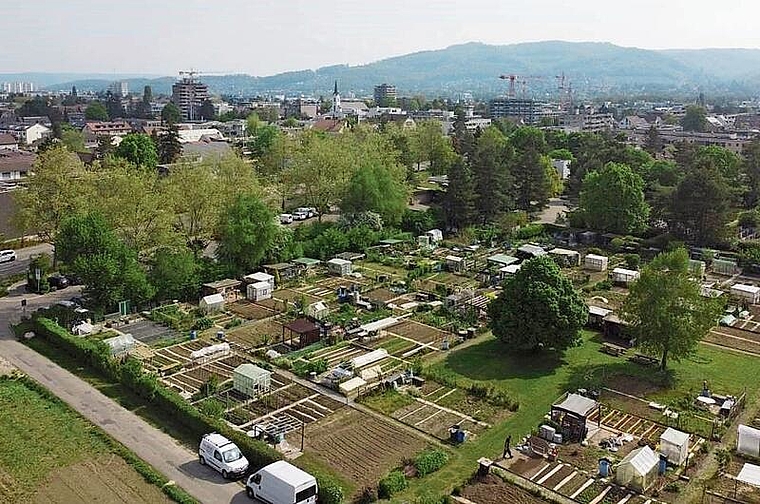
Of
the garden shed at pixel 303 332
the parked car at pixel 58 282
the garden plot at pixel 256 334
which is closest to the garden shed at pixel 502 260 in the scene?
the garden shed at pixel 303 332

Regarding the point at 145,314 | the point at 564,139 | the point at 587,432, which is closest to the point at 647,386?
the point at 587,432

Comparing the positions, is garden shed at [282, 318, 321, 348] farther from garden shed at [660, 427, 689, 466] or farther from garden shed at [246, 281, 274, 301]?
garden shed at [660, 427, 689, 466]

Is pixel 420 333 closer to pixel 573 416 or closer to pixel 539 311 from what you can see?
pixel 539 311

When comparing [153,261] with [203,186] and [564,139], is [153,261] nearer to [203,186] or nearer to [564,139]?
[203,186]

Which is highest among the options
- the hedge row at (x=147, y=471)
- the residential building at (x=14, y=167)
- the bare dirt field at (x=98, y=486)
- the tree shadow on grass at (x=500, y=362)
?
the residential building at (x=14, y=167)

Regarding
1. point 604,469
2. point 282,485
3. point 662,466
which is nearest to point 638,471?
point 604,469

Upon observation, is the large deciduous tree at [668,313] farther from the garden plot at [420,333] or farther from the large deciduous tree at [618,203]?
the large deciduous tree at [618,203]
